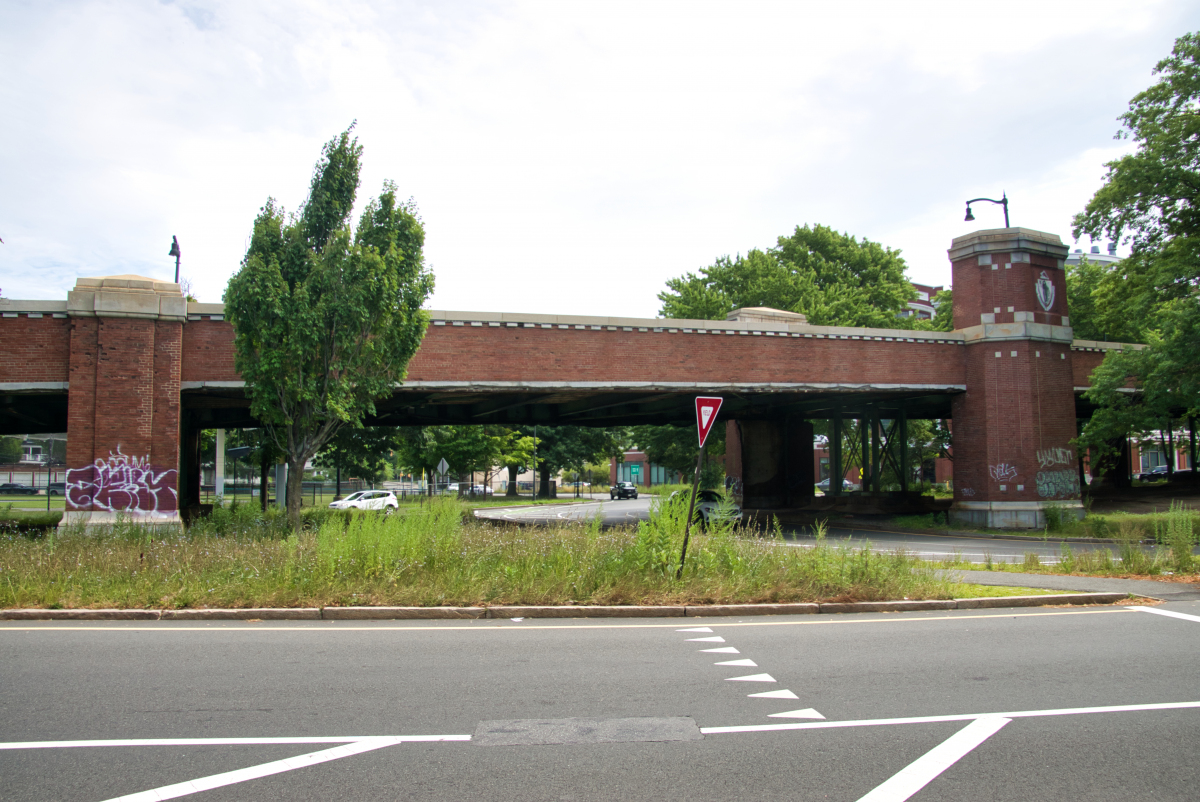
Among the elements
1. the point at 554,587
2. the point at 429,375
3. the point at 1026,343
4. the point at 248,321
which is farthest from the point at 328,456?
the point at 554,587

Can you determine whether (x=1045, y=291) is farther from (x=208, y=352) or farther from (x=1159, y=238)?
(x=208, y=352)

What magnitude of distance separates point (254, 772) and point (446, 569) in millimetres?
6299

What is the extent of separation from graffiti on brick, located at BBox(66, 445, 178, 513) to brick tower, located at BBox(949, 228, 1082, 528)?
23.3m

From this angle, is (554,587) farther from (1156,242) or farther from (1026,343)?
(1156,242)

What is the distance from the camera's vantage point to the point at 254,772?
464cm

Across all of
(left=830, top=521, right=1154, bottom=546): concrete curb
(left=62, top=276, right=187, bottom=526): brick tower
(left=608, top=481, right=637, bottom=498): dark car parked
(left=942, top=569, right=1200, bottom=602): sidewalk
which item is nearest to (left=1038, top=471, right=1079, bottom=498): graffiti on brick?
(left=830, top=521, right=1154, bottom=546): concrete curb

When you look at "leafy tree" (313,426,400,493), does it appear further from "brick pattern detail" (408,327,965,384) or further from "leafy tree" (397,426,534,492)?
"brick pattern detail" (408,327,965,384)

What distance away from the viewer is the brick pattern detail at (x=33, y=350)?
18.2 meters

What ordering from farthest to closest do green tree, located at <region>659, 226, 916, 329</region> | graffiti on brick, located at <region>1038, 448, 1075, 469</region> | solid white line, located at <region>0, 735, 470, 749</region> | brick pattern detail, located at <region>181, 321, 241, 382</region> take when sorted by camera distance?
green tree, located at <region>659, 226, 916, 329</region> < graffiti on brick, located at <region>1038, 448, 1075, 469</region> < brick pattern detail, located at <region>181, 321, 241, 382</region> < solid white line, located at <region>0, 735, 470, 749</region>

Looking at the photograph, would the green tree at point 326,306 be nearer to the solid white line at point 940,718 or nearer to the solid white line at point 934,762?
the solid white line at point 940,718

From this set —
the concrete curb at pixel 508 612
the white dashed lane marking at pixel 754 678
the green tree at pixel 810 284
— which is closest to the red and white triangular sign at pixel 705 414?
the concrete curb at pixel 508 612

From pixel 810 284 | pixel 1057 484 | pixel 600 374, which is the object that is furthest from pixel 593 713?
pixel 810 284

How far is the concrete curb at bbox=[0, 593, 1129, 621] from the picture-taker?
934 centimetres

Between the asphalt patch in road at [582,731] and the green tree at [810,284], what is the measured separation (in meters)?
37.4
